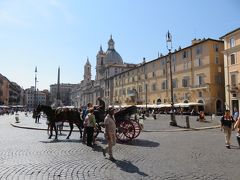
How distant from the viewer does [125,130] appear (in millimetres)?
14789

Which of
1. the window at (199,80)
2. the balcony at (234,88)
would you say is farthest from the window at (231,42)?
the window at (199,80)

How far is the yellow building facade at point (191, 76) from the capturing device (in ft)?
179

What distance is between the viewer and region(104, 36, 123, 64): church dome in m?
136

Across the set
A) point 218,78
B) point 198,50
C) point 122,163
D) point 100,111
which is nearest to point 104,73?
point 198,50

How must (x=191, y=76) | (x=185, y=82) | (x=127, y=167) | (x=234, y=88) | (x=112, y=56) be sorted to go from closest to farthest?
(x=127, y=167), (x=234, y=88), (x=191, y=76), (x=185, y=82), (x=112, y=56)

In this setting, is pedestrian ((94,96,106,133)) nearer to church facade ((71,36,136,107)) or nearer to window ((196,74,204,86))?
window ((196,74,204,86))

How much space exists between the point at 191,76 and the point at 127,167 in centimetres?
5289

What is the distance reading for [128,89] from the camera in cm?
8962

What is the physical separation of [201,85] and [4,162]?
50.2 meters

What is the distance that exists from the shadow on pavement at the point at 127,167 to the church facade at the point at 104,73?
95495 mm

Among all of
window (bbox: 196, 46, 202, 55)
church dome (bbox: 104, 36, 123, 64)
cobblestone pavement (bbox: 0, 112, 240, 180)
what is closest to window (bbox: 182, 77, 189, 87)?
window (bbox: 196, 46, 202, 55)

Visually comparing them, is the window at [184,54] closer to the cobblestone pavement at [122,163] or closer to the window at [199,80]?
the window at [199,80]

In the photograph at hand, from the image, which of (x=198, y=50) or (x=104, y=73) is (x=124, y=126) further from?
(x=104, y=73)

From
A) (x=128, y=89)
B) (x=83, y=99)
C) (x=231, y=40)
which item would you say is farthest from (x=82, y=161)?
(x=83, y=99)
